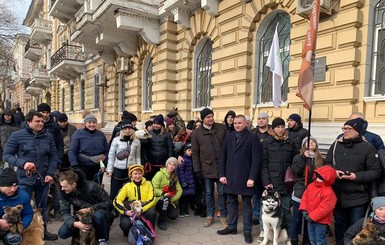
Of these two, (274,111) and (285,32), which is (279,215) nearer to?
(274,111)

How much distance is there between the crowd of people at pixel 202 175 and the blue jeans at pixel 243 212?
1 cm

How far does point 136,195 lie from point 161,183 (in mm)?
734

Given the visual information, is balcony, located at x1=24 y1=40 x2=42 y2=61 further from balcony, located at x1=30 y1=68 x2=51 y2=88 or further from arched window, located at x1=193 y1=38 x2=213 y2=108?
arched window, located at x1=193 y1=38 x2=213 y2=108

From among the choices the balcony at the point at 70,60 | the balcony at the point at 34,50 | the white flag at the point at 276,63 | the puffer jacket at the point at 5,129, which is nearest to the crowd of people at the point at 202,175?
the white flag at the point at 276,63

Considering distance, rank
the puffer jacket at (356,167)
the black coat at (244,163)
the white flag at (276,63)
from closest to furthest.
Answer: the puffer jacket at (356,167) < the black coat at (244,163) < the white flag at (276,63)

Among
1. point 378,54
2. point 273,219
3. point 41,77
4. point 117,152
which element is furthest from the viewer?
point 41,77

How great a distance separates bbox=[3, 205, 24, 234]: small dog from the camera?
3.28m

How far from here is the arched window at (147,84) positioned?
12.7m

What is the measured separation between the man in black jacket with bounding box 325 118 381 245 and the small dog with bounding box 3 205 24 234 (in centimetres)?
393

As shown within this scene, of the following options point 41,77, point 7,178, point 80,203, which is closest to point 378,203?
point 80,203

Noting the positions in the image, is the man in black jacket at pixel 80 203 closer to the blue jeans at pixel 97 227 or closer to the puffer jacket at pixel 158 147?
the blue jeans at pixel 97 227

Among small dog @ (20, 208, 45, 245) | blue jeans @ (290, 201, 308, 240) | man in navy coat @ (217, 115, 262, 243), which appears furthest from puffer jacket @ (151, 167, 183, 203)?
blue jeans @ (290, 201, 308, 240)

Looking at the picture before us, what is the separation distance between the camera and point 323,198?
3.59m

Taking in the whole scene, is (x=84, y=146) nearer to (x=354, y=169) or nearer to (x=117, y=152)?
(x=117, y=152)
